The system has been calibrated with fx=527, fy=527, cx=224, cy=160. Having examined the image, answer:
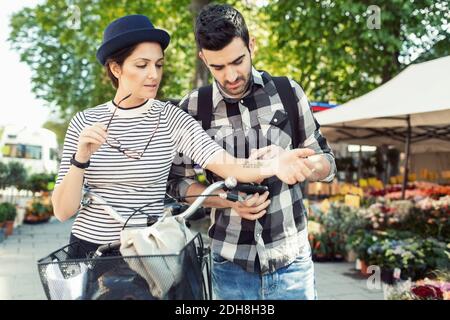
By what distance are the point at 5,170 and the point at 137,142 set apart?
12724 millimetres

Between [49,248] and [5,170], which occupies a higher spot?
[5,170]

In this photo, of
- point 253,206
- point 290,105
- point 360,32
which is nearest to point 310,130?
point 290,105

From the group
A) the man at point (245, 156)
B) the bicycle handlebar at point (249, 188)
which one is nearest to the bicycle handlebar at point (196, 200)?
the bicycle handlebar at point (249, 188)

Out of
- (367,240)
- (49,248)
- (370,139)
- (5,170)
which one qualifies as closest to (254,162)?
(367,240)

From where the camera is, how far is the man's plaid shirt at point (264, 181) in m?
2.15

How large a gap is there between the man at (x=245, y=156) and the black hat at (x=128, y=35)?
0.21 meters

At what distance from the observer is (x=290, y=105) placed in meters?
2.22

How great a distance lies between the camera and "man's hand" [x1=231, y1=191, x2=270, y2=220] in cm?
201

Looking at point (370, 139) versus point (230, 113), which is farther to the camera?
point (370, 139)

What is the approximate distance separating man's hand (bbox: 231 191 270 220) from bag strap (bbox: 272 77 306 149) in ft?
1.07

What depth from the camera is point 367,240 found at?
7.07 m

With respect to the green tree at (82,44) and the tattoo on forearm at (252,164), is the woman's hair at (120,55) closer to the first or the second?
the tattoo on forearm at (252,164)

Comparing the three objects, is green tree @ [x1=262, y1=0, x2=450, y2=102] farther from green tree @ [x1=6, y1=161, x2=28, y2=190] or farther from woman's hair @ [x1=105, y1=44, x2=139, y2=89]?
woman's hair @ [x1=105, y1=44, x2=139, y2=89]

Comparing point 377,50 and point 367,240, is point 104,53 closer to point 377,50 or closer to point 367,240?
point 367,240
